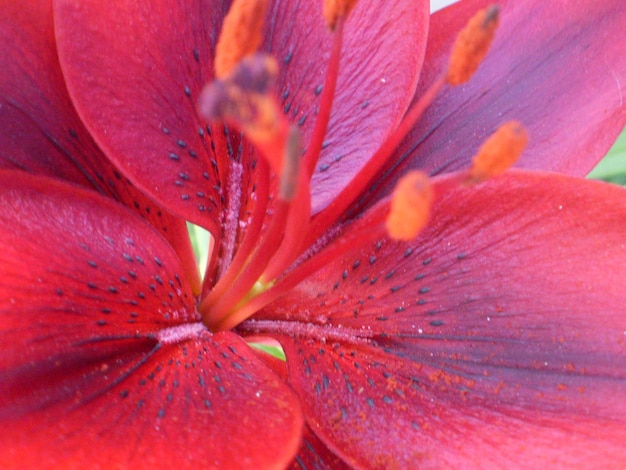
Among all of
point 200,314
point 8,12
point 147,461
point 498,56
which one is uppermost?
point 498,56

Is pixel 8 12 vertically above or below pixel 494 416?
above

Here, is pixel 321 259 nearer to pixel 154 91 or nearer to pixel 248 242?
pixel 248 242

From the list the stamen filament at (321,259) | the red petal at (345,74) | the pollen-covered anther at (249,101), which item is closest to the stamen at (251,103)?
the pollen-covered anther at (249,101)

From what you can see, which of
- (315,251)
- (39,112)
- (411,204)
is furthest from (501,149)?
(39,112)

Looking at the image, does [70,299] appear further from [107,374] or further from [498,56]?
[498,56]

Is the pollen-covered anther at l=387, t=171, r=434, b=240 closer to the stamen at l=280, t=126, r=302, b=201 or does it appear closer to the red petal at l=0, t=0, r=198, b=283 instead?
the stamen at l=280, t=126, r=302, b=201

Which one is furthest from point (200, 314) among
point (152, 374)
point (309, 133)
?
point (309, 133)

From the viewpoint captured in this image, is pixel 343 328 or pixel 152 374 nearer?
pixel 152 374
